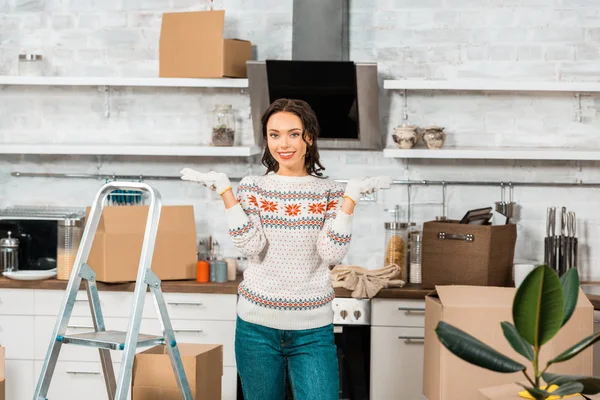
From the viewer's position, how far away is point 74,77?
4.48 metres

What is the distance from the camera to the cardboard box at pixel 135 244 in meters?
4.07

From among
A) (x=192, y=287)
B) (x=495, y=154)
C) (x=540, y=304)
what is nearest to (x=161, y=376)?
(x=192, y=287)

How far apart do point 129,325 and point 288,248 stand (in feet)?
1.82

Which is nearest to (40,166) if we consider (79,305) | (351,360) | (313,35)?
(79,305)

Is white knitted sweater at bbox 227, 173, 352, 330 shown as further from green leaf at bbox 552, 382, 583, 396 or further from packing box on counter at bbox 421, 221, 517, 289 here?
packing box on counter at bbox 421, 221, 517, 289

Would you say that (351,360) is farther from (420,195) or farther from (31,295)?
(31,295)

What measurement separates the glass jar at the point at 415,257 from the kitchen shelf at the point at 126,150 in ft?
2.96

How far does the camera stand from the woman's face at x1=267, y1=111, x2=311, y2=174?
271cm

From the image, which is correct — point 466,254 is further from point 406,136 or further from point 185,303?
point 185,303

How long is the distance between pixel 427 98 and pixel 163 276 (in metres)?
1.62

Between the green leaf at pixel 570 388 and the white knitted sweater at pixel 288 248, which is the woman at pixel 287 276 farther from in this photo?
Result: the green leaf at pixel 570 388

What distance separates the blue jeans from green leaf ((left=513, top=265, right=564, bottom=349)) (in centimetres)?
121

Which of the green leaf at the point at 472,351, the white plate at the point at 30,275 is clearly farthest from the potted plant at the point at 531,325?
the white plate at the point at 30,275

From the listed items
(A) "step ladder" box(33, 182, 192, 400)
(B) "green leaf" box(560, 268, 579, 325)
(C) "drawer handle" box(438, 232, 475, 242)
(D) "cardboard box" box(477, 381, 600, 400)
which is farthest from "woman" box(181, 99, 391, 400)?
(C) "drawer handle" box(438, 232, 475, 242)
